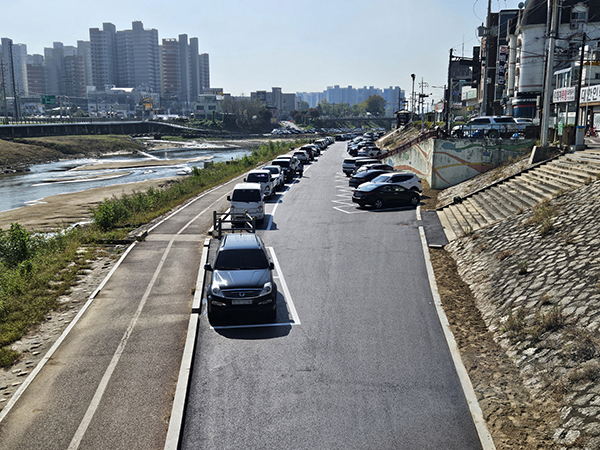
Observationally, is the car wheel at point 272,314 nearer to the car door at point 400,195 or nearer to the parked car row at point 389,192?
the parked car row at point 389,192

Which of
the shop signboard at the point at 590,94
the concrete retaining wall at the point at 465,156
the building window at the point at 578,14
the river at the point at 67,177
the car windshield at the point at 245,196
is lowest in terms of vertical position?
the river at the point at 67,177

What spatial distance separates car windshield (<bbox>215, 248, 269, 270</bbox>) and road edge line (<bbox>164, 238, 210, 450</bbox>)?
132 centimetres

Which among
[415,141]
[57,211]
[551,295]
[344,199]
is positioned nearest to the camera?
[551,295]

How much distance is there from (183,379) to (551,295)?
8.63 meters

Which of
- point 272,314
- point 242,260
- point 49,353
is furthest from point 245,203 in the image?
point 49,353

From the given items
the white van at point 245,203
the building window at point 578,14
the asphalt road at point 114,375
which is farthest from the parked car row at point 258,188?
the building window at point 578,14

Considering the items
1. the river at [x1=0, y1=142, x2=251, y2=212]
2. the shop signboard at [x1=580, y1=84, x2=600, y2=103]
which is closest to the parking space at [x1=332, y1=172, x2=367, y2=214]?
the shop signboard at [x1=580, y1=84, x2=600, y2=103]

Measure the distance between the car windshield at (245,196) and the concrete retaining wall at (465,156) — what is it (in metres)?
14.4

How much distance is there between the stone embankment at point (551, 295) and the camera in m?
8.88

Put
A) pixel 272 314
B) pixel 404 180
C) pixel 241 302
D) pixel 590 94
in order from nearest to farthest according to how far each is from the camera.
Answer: pixel 241 302
pixel 272 314
pixel 404 180
pixel 590 94

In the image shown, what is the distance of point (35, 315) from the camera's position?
13648mm

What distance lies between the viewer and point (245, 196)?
25.4 m

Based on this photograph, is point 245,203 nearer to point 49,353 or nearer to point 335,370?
point 49,353

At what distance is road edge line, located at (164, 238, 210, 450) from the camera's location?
835 cm
